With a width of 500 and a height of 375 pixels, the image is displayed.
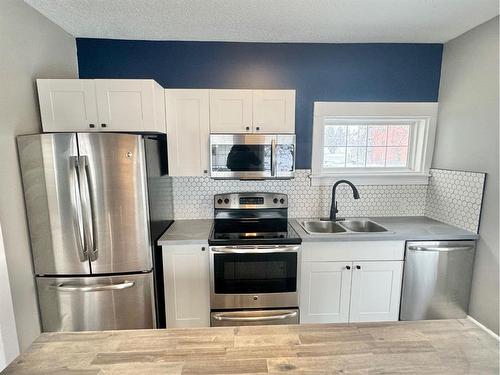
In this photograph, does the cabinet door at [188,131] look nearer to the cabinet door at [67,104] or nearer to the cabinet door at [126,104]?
the cabinet door at [126,104]

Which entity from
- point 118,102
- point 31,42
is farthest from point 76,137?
point 31,42

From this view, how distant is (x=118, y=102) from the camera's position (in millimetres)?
1993

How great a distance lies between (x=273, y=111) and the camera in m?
2.29

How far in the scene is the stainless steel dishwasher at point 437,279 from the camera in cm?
216

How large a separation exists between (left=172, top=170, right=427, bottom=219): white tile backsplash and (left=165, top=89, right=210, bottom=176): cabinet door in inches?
10.5

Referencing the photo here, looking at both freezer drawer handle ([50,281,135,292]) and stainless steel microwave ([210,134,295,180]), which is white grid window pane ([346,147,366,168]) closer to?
stainless steel microwave ([210,134,295,180])

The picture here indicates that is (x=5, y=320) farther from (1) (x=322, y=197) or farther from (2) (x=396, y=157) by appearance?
(2) (x=396, y=157)

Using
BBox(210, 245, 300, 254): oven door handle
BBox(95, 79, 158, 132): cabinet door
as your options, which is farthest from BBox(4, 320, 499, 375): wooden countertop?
BBox(95, 79, 158, 132): cabinet door

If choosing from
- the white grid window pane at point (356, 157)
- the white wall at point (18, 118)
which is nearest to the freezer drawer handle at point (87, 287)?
the white wall at point (18, 118)

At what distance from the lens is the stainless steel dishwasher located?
216 centimetres

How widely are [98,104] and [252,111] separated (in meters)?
1.23

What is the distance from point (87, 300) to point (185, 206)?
3.69 ft

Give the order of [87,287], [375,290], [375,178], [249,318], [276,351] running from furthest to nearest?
1. [375,178]
2. [375,290]
3. [249,318]
4. [87,287]
5. [276,351]

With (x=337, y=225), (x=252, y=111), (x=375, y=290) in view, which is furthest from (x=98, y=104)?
(x=375, y=290)
